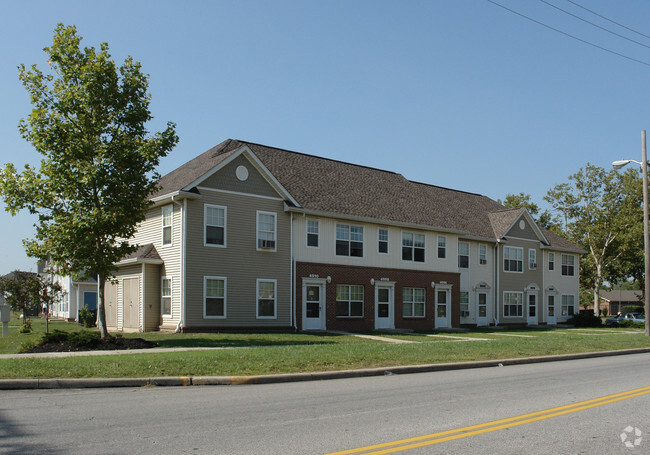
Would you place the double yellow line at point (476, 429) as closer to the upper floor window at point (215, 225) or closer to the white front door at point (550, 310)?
the upper floor window at point (215, 225)

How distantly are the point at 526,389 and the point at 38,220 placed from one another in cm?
1464

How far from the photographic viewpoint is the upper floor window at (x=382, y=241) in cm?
3167

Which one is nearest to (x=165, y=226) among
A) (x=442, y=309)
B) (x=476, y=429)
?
(x=442, y=309)

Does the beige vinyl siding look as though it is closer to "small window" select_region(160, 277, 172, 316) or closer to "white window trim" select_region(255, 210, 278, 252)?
"white window trim" select_region(255, 210, 278, 252)

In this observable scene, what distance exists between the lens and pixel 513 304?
136ft

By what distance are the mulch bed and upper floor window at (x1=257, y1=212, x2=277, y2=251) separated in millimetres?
9090

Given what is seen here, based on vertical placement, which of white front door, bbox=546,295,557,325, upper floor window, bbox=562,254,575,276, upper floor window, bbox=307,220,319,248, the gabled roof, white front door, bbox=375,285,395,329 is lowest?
white front door, bbox=546,295,557,325

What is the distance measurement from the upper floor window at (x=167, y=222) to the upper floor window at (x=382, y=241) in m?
11.0

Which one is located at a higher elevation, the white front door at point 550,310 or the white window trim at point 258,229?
the white window trim at point 258,229

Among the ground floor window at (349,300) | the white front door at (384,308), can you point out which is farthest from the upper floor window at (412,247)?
the ground floor window at (349,300)

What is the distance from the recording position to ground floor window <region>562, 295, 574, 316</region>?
151ft

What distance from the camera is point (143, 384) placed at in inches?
469

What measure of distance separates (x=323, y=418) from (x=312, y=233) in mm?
20307

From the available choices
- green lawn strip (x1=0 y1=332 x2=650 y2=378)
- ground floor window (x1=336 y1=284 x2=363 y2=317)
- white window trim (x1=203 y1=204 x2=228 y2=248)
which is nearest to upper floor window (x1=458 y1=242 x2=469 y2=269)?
ground floor window (x1=336 y1=284 x2=363 y2=317)
